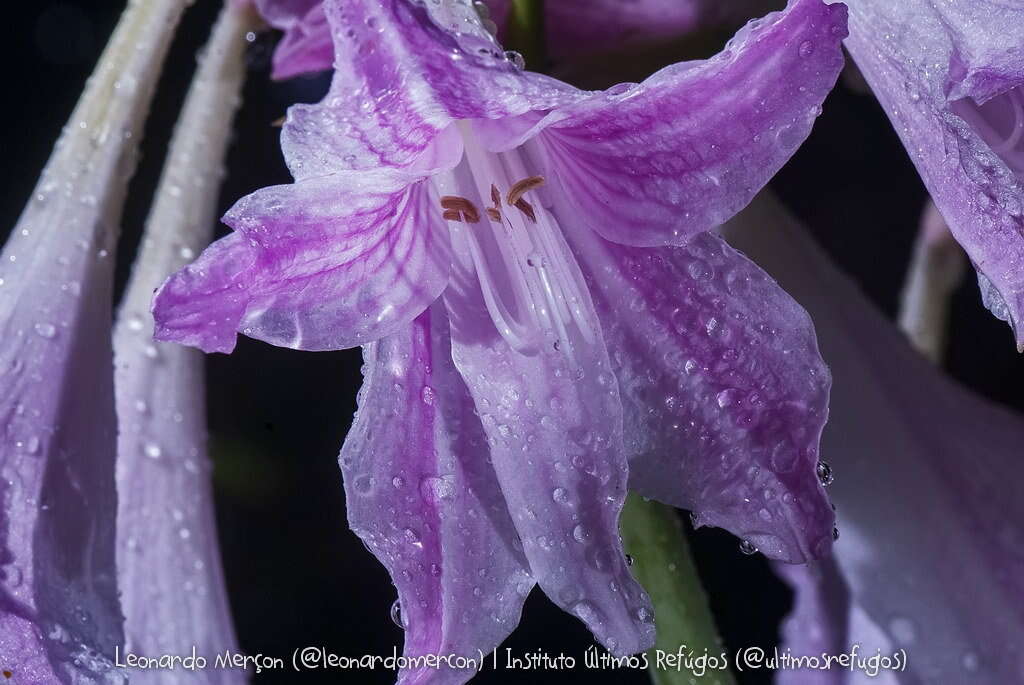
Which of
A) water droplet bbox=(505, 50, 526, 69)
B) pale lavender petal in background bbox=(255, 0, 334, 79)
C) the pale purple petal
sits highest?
water droplet bbox=(505, 50, 526, 69)

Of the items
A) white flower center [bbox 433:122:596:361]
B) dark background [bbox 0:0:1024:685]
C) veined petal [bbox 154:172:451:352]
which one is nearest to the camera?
veined petal [bbox 154:172:451:352]

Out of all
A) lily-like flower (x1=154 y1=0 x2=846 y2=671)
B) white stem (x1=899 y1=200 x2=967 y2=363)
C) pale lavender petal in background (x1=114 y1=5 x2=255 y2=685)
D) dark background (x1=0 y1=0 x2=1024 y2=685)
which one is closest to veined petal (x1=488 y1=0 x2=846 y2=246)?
lily-like flower (x1=154 y1=0 x2=846 y2=671)

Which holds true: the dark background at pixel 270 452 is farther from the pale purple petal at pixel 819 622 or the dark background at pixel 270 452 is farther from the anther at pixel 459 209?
the anther at pixel 459 209

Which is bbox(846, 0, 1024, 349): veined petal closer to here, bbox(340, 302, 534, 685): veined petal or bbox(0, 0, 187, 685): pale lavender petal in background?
bbox(340, 302, 534, 685): veined petal

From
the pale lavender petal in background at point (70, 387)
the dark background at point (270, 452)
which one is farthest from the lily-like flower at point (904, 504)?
the dark background at point (270, 452)

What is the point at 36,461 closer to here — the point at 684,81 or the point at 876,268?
the point at 684,81

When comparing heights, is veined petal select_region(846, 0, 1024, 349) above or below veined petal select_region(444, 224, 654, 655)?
above

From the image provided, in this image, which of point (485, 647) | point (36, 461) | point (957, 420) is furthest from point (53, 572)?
point (957, 420)
